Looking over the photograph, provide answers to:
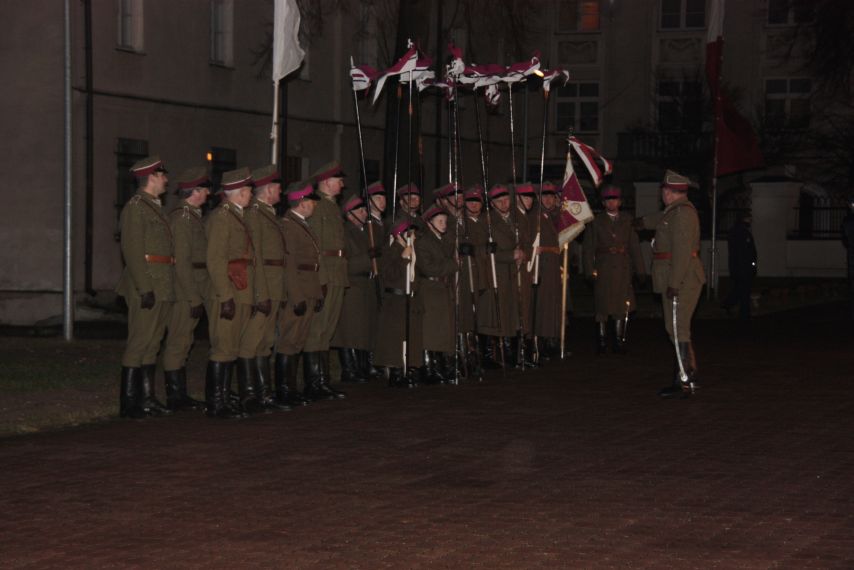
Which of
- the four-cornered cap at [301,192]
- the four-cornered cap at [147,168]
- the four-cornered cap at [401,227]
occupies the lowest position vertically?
the four-cornered cap at [401,227]

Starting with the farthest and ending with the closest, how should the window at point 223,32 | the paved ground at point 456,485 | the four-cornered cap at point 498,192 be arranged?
the window at point 223,32
the four-cornered cap at point 498,192
the paved ground at point 456,485

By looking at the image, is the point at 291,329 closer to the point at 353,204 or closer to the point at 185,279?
the point at 185,279

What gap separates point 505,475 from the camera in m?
9.95

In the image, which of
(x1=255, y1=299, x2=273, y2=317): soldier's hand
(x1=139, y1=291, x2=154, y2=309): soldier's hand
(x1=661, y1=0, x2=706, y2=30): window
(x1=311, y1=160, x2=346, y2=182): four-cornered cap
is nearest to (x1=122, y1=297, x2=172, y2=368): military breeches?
(x1=139, y1=291, x2=154, y2=309): soldier's hand

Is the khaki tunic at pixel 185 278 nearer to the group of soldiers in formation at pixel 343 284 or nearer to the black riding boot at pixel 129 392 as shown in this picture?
the group of soldiers in formation at pixel 343 284

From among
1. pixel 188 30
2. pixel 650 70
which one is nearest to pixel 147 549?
pixel 188 30

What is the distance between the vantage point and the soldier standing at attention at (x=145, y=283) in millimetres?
12711

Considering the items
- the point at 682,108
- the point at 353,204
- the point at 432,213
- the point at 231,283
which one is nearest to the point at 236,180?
the point at 231,283

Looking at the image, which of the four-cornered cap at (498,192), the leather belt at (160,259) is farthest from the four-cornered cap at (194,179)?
the four-cornered cap at (498,192)

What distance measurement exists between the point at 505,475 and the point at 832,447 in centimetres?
270

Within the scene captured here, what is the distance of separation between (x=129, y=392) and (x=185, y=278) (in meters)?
1.09

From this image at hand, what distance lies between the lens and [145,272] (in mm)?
12703

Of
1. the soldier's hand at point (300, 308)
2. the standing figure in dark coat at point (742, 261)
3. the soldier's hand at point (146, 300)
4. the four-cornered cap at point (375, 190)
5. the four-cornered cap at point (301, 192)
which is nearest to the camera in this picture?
the soldier's hand at point (146, 300)

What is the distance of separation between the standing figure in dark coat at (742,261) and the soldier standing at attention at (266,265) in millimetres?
13814
